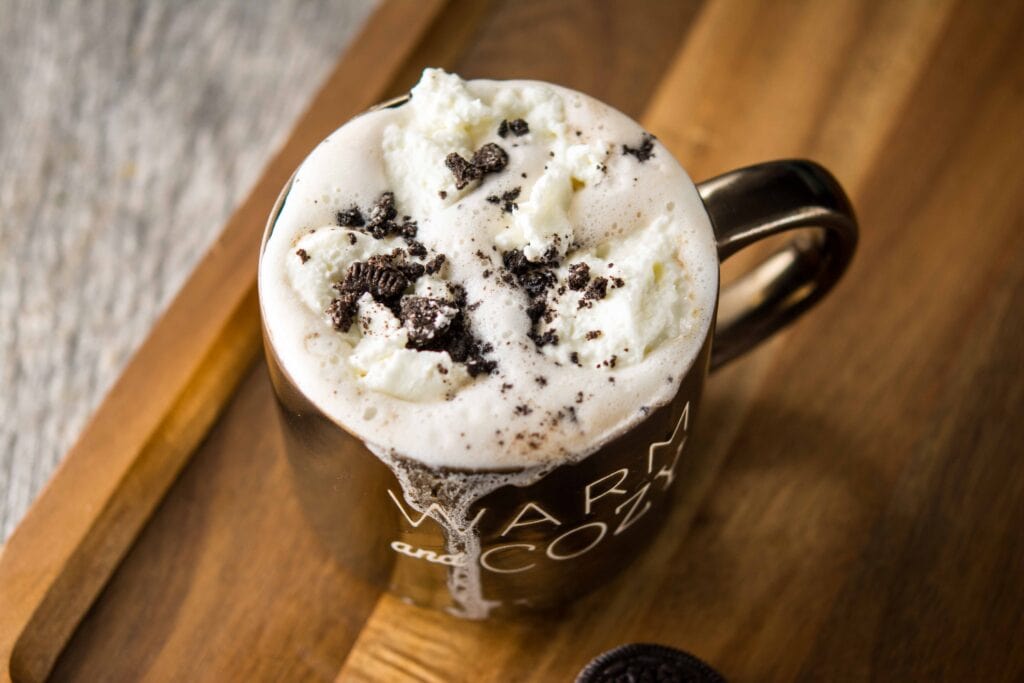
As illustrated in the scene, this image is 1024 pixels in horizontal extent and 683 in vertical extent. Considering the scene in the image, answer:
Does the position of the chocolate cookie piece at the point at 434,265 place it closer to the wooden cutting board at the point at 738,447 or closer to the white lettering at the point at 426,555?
the white lettering at the point at 426,555

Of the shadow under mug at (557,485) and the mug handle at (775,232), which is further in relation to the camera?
the mug handle at (775,232)

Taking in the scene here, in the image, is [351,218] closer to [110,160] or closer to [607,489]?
[607,489]

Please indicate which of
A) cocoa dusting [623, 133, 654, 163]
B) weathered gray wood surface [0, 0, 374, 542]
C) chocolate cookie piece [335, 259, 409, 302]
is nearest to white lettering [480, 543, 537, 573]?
chocolate cookie piece [335, 259, 409, 302]

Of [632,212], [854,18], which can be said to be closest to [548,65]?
[854,18]

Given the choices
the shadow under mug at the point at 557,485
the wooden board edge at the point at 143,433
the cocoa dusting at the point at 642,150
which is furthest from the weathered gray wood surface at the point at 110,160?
the cocoa dusting at the point at 642,150

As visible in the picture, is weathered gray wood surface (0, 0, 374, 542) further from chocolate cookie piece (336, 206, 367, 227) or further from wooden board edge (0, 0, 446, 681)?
chocolate cookie piece (336, 206, 367, 227)

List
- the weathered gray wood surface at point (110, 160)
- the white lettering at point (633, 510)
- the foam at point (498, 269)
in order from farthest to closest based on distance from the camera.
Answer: the weathered gray wood surface at point (110, 160)
the white lettering at point (633, 510)
the foam at point (498, 269)

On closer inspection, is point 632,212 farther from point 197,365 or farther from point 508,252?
point 197,365

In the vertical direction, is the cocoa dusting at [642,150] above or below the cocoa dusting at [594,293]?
above
